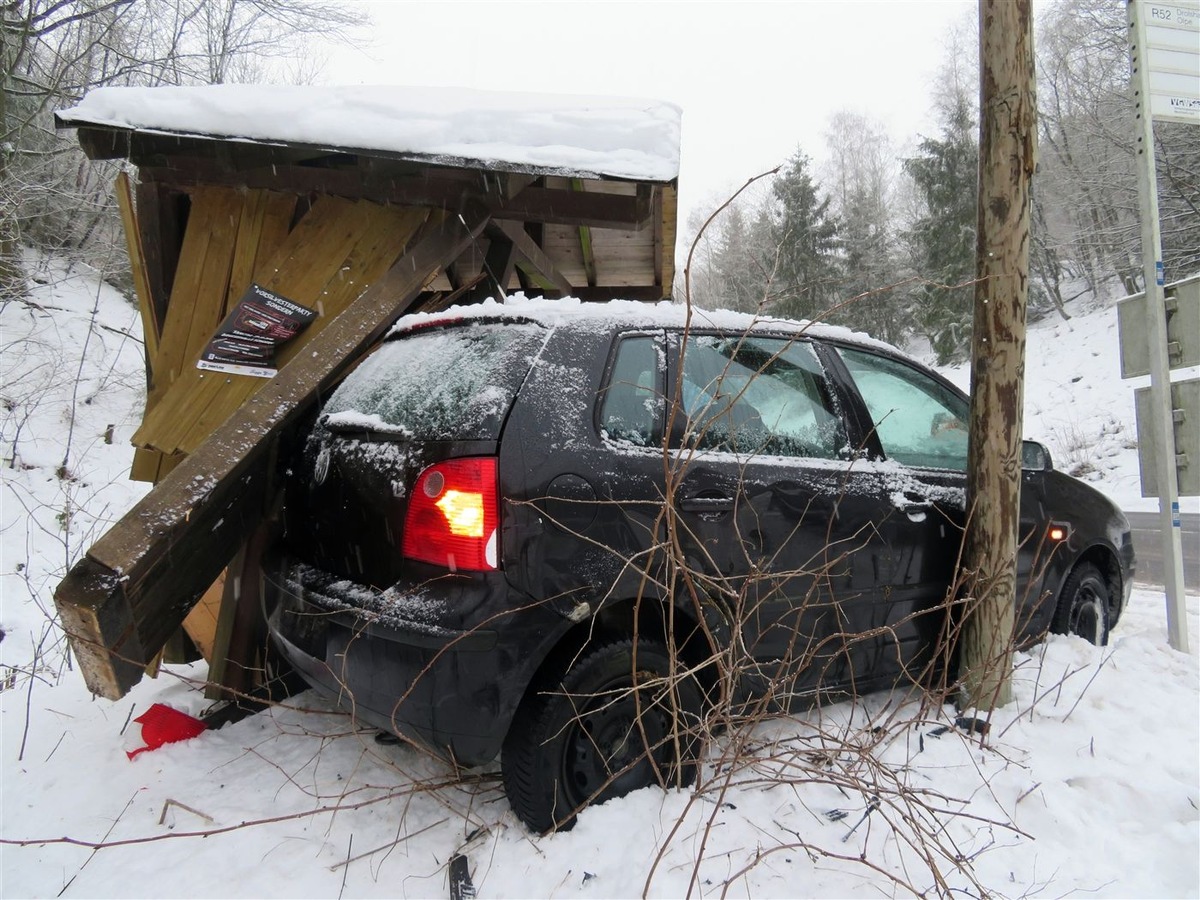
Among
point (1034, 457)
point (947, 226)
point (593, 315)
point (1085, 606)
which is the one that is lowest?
point (1085, 606)

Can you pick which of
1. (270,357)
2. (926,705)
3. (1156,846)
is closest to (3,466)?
(270,357)

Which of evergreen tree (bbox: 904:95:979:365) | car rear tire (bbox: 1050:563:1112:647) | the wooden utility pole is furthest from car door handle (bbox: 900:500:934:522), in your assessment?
evergreen tree (bbox: 904:95:979:365)

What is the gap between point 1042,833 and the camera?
7.50 feet

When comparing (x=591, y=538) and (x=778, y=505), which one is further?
(x=778, y=505)

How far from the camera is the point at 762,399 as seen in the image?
110 inches

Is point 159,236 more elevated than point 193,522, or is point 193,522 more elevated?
point 159,236

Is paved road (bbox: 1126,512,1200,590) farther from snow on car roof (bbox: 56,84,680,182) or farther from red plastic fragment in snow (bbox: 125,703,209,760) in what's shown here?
red plastic fragment in snow (bbox: 125,703,209,760)

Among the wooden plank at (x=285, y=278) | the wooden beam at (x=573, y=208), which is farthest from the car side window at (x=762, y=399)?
the wooden plank at (x=285, y=278)

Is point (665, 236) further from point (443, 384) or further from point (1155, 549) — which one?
point (1155, 549)

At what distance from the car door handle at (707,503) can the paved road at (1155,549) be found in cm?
514

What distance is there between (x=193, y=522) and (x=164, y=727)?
964 millimetres

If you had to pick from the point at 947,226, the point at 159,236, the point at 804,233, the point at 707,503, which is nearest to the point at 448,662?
the point at 707,503

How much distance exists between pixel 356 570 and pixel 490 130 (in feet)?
6.59

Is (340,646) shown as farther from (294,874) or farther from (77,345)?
(77,345)
